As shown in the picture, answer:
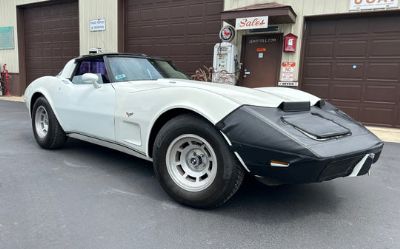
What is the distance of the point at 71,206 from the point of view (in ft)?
9.19

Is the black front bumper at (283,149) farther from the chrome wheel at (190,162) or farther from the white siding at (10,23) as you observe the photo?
the white siding at (10,23)

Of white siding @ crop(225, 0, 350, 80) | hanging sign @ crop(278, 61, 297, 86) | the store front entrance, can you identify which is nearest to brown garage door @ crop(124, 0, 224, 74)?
the store front entrance

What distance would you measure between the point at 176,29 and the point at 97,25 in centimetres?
344

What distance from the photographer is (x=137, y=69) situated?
390 centimetres

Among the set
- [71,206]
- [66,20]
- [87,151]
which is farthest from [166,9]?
[71,206]

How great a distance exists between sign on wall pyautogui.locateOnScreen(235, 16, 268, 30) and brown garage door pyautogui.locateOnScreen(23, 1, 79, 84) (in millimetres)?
7675

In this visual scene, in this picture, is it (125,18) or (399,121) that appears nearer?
(399,121)

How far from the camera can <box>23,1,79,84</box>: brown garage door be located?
43.3ft

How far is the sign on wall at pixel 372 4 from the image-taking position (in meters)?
7.25

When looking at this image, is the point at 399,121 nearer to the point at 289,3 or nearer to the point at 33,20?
the point at 289,3

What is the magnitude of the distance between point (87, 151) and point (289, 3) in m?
6.31

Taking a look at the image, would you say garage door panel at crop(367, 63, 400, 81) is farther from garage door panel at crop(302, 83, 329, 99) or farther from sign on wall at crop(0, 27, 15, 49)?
sign on wall at crop(0, 27, 15, 49)

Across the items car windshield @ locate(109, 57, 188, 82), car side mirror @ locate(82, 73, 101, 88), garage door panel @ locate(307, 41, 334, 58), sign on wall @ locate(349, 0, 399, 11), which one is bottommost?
car side mirror @ locate(82, 73, 101, 88)

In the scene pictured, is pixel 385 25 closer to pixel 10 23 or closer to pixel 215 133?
pixel 215 133
